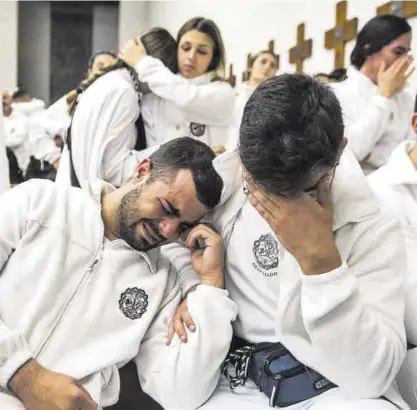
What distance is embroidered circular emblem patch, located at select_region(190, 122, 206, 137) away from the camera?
2260 millimetres

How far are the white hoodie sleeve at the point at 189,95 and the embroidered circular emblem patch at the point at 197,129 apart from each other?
2 cm

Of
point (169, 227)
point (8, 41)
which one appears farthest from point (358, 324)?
point (8, 41)

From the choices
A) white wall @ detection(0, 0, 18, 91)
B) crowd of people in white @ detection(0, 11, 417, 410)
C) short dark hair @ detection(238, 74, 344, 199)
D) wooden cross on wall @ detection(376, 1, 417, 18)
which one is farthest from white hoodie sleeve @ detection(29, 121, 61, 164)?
white wall @ detection(0, 0, 18, 91)

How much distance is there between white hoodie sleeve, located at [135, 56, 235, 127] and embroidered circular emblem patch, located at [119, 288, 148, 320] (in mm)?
961

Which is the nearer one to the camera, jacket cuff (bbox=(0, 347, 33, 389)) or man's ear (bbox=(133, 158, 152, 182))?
jacket cuff (bbox=(0, 347, 33, 389))

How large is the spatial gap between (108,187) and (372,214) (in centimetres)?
63

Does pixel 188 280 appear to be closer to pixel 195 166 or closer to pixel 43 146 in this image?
pixel 195 166

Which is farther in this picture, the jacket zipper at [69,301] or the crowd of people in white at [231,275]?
the jacket zipper at [69,301]

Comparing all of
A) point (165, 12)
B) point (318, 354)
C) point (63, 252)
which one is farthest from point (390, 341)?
point (165, 12)

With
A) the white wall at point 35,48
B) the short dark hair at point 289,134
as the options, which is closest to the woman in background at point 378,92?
the short dark hair at point 289,134

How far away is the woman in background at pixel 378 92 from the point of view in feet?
7.20

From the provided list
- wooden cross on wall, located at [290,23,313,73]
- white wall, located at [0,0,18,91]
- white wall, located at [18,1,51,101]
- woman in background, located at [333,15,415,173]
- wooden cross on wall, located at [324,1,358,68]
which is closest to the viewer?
woman in background, located at [333,15,415,173]

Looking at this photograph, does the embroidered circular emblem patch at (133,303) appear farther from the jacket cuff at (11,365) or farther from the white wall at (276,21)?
the white wall at (276,21)

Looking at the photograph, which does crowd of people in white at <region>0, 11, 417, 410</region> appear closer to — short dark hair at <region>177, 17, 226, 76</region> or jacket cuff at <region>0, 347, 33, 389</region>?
jacket cuff at <region>0, 347, 33, 389</region>
